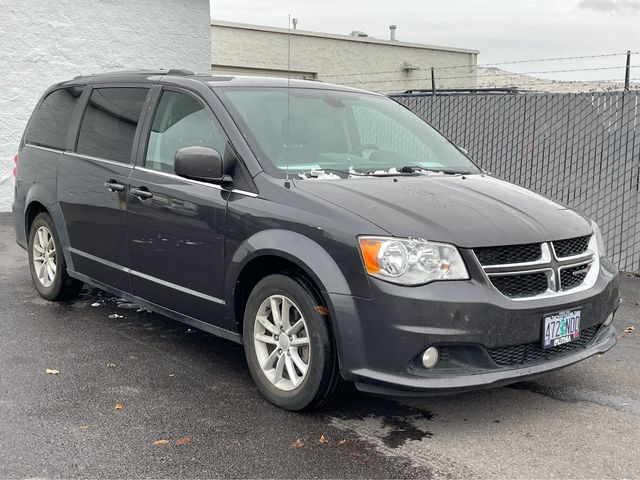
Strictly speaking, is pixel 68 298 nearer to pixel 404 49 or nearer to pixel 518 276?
pixel 518 276

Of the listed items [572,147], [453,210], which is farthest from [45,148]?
[572,147]

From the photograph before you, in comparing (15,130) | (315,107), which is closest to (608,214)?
(315,107)

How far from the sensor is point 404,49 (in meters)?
28.0

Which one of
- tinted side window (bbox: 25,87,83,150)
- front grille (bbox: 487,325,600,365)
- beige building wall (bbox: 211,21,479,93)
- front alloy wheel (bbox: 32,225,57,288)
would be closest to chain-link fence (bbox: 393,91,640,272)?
front grille (bbox: 487,325,600,365)

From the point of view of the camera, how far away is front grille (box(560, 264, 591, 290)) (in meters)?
4.01

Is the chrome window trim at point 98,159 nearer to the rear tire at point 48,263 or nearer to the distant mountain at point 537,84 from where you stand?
the rear tire at point 48,263

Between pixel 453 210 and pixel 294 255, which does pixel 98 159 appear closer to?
pixel 294 255

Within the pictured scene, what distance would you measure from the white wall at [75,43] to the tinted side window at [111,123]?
23.3 feet

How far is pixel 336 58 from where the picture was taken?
25.2 metres

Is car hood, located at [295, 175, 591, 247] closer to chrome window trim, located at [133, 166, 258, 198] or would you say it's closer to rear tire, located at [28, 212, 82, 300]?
chrome window trim, located at [133, 166, 258, 198]

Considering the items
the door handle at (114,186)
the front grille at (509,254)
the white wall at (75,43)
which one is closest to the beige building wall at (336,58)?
the white wall at (75,43)

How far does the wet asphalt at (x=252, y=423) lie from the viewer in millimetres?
3473

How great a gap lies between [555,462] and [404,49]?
25835 millimetres

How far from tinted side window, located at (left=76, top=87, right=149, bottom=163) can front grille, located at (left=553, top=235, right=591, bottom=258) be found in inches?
116
